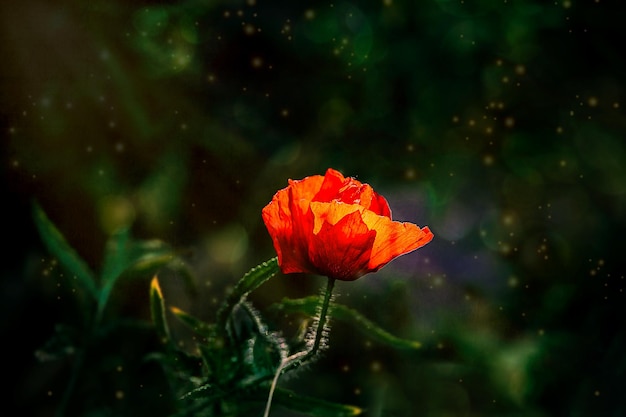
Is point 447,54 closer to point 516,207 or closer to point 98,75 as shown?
point 516,207

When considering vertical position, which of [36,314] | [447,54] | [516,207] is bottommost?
[36,314]

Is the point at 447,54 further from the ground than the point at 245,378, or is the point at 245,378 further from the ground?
the point at 447,54

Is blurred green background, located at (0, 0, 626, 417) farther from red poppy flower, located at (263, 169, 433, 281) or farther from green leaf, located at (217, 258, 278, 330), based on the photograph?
red poppy flower, located at (263, 169, 433, 281)

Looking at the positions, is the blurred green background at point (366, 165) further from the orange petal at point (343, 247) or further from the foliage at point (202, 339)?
the orange petal at point (343, 247)

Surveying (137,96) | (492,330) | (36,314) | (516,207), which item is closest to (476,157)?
(516,207)

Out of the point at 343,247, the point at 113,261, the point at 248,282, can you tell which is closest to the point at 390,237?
the point at 343,247

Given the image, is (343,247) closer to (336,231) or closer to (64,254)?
(336,231)
